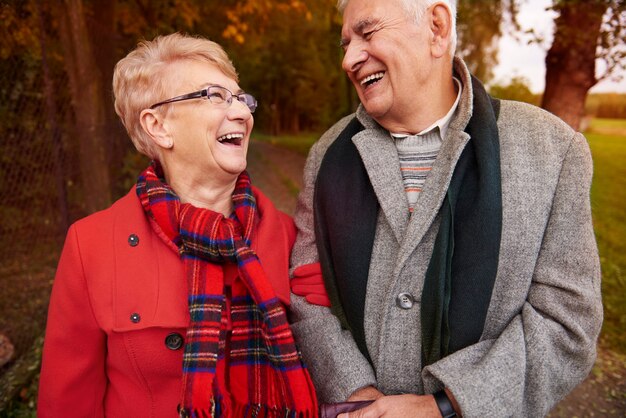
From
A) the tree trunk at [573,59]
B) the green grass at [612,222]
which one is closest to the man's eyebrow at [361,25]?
the green grass at [612,222]

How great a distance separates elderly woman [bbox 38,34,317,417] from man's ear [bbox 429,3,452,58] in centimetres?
88

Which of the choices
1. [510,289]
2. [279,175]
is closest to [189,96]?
[510,289]

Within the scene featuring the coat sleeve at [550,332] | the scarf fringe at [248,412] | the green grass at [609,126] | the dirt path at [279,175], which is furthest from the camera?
the green grass at [609,126]

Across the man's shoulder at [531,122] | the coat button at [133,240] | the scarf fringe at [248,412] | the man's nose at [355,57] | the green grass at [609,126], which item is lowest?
the scarf fringe at [248,412]

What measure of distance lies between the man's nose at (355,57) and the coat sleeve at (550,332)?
3.07 feet

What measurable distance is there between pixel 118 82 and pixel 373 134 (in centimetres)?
122

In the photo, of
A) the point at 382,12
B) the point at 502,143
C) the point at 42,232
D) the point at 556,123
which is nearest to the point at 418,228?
the point at 502,143

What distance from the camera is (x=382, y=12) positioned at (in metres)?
1.88

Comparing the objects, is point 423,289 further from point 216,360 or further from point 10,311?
point 10,311

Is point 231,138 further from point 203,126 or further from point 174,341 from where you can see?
point 174,341

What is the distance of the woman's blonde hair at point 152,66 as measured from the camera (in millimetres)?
1960

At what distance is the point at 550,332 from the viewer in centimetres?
161

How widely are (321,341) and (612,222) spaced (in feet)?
30.3

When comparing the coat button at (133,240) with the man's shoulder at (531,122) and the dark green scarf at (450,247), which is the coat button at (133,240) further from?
the man's shoulder at (531,122)
